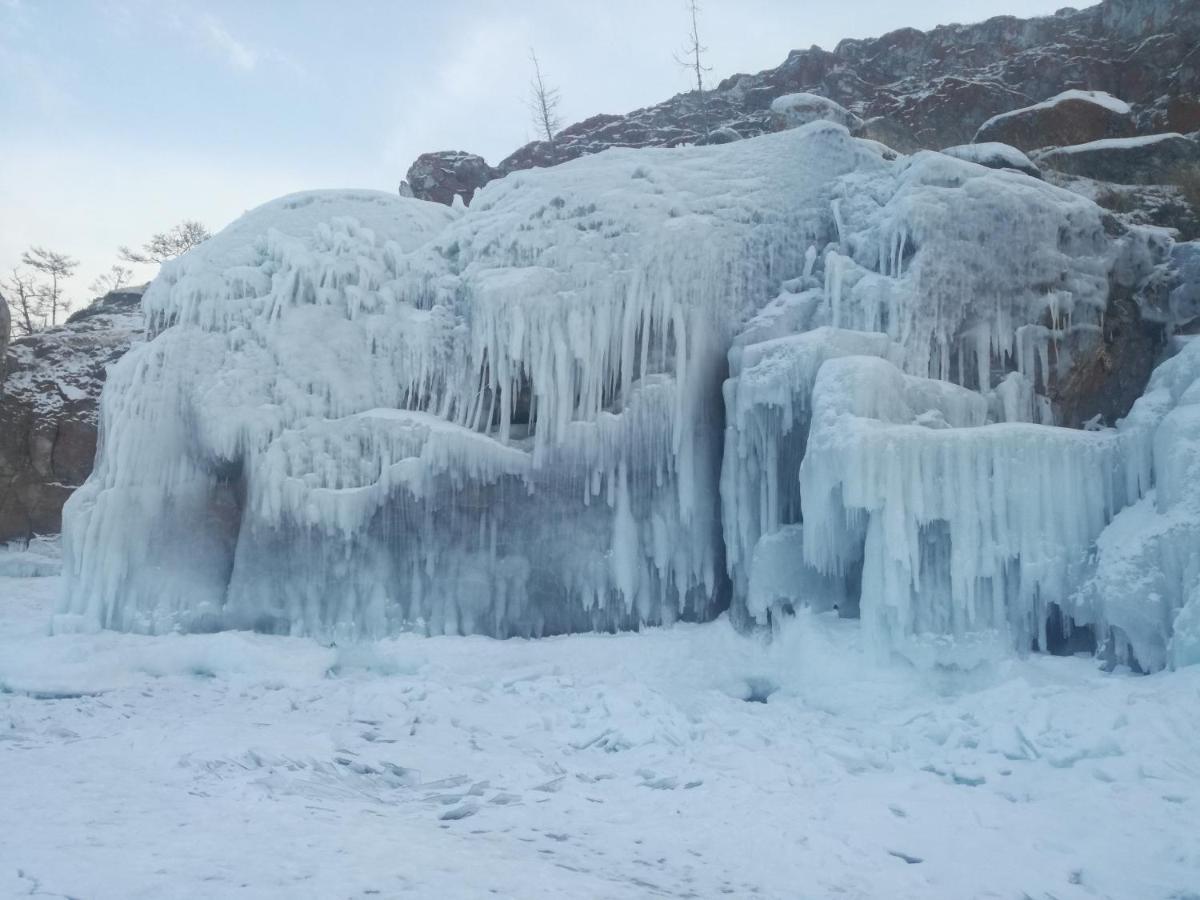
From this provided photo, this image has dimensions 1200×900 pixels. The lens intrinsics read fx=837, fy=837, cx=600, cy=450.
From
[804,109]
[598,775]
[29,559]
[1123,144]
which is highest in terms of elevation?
[804,109]

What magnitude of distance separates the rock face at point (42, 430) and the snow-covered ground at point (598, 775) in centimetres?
1072

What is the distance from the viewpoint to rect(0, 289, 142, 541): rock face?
62.2ft

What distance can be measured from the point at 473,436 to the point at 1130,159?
38.6 ft

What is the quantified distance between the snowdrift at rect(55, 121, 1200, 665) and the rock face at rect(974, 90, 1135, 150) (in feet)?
21.9

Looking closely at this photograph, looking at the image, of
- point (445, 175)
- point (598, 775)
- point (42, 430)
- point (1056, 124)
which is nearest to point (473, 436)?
point (598, 775)

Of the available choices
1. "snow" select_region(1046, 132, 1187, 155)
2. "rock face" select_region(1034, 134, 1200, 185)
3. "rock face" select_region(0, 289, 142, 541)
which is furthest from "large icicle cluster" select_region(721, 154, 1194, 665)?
"rock face" select_region(0, 289, 142, 541)

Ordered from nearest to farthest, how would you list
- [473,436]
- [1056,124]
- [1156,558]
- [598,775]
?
[598,775], [1156,558], [473,436], [1056,124]

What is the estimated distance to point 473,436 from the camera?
10898 millimetres

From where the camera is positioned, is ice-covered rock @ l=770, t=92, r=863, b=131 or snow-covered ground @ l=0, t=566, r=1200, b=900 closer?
snow-covered ground @ l=0, t=566, r=1200, b=900

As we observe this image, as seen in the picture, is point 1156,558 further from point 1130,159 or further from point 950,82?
point 950,82

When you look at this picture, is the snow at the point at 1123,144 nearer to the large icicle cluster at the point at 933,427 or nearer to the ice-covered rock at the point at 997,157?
the ice-covered rock at the point at 997,157

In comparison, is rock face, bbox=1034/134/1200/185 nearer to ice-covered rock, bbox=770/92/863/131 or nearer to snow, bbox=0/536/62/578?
ice-covered rock, bbox=770/92/863/131

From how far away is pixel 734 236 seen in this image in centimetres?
1132

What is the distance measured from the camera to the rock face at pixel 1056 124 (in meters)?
17.1
